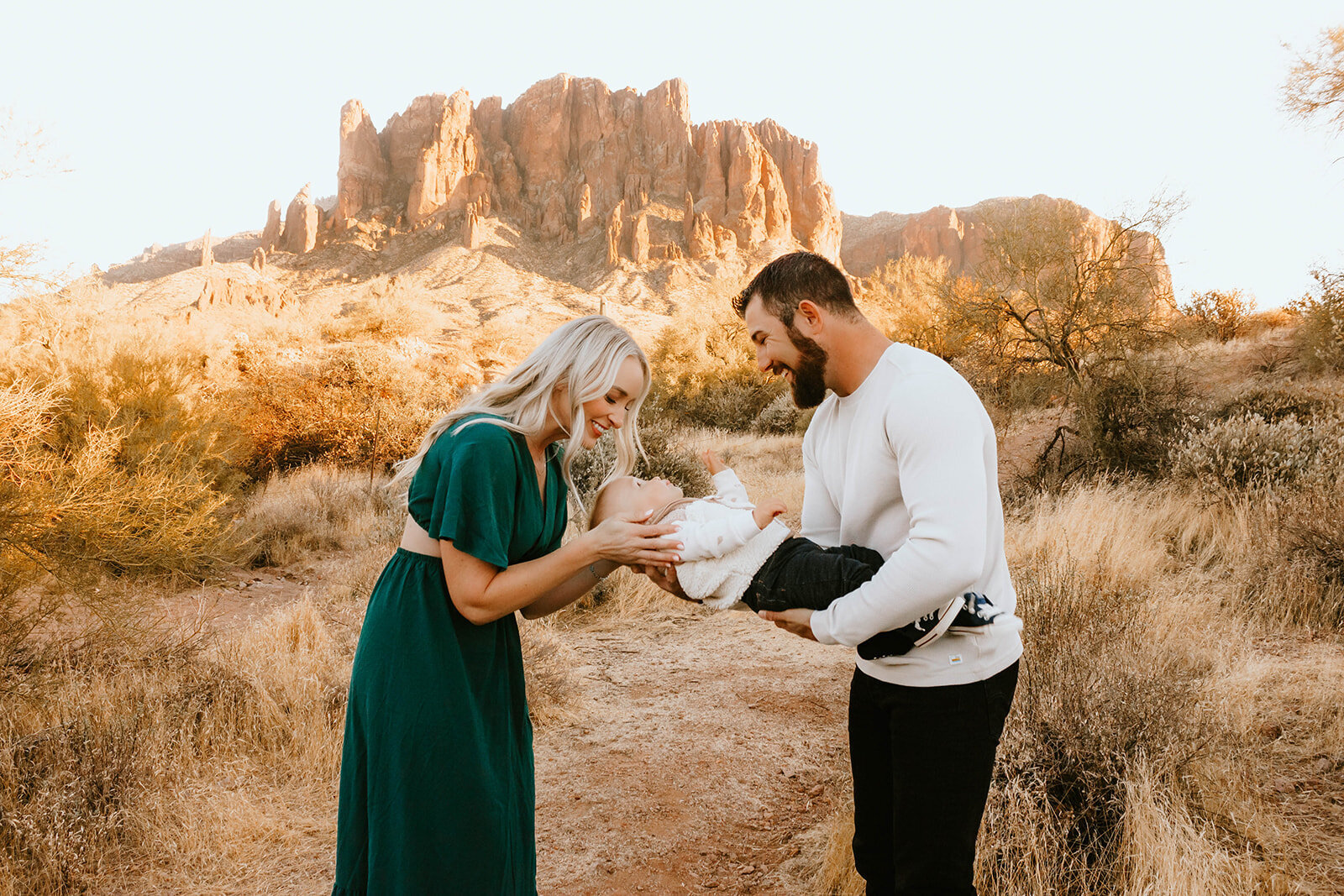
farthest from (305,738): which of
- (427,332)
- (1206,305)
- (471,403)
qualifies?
(1206,305)

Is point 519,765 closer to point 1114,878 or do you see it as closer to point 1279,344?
point 1114,878

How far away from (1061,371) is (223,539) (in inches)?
497

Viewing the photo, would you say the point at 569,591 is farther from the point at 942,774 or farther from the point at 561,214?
the point at 561,214

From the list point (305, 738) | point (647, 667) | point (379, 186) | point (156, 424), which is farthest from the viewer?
point (379, 186)

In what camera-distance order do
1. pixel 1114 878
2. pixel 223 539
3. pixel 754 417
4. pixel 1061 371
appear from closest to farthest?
pixel 1114 878
pixel 223 539
pixel 1061 371
pixel 754 417

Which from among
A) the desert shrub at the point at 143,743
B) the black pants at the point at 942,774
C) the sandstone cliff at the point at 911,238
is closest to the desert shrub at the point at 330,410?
the desert shrub at the point at 143,743

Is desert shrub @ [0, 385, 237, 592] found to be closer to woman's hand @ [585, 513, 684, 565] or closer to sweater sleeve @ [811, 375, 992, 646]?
woman's hand @ [585, 513, 684, 565]

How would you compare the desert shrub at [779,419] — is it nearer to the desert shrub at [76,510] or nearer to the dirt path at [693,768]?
the dirt path at [693,768]

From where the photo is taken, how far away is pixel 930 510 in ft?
4.91

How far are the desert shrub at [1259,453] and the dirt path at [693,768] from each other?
473cm

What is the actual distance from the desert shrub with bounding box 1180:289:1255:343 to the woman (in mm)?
23152

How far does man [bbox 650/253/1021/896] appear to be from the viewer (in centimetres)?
152

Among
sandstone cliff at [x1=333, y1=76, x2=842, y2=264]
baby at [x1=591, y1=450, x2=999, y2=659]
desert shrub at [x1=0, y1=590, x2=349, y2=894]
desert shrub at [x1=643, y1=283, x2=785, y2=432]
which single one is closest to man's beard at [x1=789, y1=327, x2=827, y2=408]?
baby at [x1=591, y1=450, x2=999, y2=659]

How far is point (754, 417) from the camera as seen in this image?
2078 centimetres
